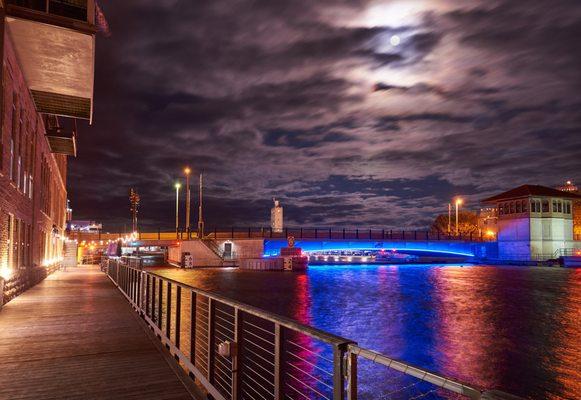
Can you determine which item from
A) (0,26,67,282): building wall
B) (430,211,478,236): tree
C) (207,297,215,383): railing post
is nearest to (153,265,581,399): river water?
(207,297,215,383): railing post

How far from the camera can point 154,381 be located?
7016 millimetres

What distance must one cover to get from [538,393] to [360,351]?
10744 mm

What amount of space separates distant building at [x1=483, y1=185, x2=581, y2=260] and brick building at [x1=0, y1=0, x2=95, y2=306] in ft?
238

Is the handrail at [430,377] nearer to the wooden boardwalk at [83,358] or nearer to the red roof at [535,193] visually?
the wooden boardwalk at [83,358]

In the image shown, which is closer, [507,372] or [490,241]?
[507,372]

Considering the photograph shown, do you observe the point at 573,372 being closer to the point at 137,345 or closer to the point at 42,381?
the point at 137,345

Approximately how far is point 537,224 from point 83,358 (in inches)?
3237

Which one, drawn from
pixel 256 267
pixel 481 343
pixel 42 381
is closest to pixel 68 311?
pixel 42 381

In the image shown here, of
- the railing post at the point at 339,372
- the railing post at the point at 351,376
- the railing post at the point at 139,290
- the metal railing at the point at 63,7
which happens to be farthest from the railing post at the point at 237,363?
the metal railing at the point at 63,7

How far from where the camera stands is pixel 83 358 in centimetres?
851

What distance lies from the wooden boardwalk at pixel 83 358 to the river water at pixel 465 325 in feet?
17.4

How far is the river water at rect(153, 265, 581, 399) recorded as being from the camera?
1335cm

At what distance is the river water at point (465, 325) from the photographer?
13352 mm

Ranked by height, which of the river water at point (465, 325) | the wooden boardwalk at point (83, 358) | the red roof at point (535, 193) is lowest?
the river water at point (465, 325)
